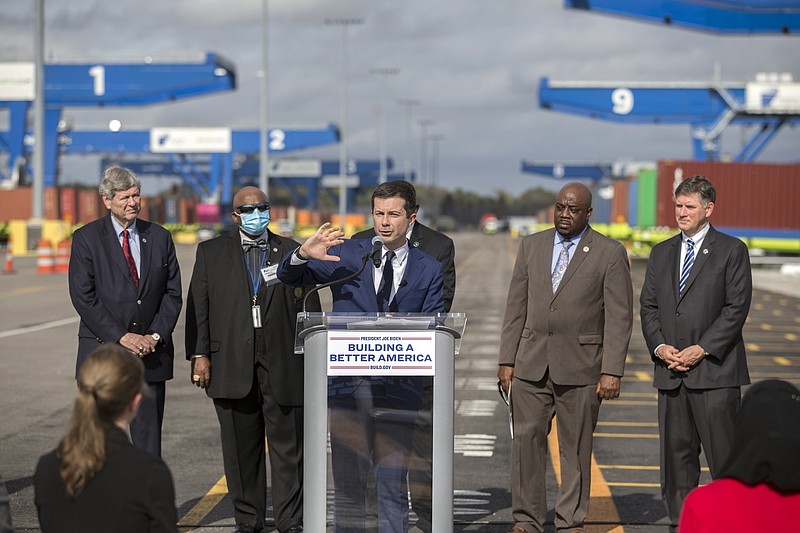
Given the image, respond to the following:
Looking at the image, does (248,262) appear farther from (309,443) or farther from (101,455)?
(101,455)

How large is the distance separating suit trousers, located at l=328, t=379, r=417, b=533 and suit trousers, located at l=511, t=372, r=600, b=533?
1316 mm

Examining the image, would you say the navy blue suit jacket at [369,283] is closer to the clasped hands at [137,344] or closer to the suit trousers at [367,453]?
the suit trousers at [367,453]

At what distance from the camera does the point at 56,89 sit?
45875 mm

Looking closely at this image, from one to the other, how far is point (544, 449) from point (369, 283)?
152 cm

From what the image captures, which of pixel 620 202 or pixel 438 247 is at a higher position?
pixel 620 202

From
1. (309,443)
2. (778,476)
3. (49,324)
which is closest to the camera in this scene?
(778,476)

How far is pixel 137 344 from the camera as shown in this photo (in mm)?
5777

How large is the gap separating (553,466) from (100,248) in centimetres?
394

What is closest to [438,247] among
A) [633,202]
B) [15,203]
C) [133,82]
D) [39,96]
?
[39,96]

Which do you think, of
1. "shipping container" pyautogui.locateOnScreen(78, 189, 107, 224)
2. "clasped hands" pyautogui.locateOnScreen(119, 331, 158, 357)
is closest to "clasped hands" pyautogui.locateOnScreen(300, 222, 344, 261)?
"clasped hands" pyautogui.locateOnScreen(119, 331, 158, 357)

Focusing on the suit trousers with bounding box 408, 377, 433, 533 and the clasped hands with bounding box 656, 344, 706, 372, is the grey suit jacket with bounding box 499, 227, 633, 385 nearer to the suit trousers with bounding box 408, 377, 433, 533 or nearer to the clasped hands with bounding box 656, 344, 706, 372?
the clasped hands with bounding box 656, 344, 706, 372

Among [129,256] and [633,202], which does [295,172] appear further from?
[129,256]

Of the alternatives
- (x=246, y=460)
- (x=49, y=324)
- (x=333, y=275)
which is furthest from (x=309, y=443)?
(x=49, y=324)

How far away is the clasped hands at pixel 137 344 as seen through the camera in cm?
577
